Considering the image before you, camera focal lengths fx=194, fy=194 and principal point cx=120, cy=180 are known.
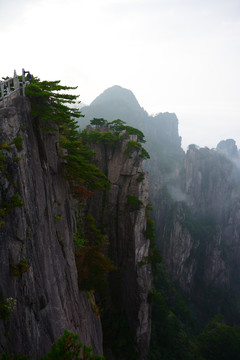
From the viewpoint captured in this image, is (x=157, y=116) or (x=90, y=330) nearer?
(x=90, y=330)

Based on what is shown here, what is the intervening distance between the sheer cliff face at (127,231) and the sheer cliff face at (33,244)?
1260 centimetres

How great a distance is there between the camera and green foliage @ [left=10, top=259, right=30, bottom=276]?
6.70m

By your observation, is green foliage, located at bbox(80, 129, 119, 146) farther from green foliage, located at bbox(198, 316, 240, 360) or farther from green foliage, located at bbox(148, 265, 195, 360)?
green foliage, located at bbox(198, 316, 240, 360)

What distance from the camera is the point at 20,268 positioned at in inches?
276

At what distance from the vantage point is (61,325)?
9.21 m

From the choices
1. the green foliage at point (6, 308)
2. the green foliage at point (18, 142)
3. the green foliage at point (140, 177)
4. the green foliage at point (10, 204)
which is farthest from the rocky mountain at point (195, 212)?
the green foliage at point (18, 142)

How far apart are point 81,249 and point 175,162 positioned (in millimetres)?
100234

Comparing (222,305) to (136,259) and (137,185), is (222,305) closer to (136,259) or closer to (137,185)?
(136,259)

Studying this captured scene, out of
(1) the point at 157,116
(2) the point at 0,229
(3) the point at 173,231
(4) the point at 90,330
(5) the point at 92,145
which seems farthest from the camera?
(1) the point at 157,116

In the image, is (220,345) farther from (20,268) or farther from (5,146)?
(5,146)

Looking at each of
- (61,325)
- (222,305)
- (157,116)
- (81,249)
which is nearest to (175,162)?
(157,116)

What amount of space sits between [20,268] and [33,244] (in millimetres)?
1449

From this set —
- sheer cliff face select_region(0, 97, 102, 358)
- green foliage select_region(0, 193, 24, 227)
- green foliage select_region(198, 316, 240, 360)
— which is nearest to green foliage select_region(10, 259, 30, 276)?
sheer cliff face select_region(0, 97, 102, 358)

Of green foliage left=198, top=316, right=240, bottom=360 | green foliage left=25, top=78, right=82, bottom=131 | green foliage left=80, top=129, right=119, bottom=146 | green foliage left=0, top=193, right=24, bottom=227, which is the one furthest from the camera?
green foliage left=198, top=316, right=240, bottom=360
